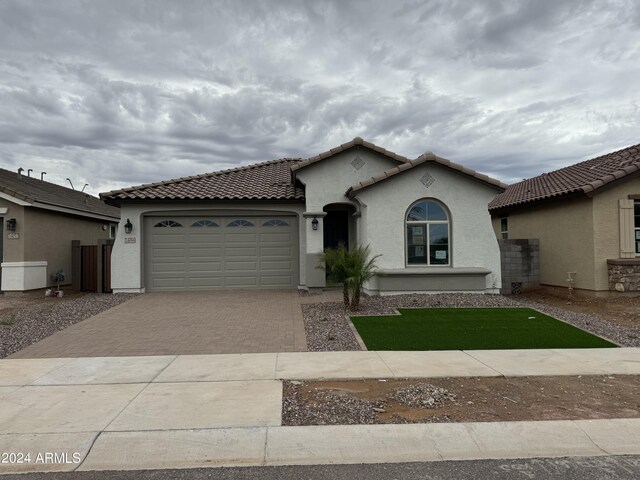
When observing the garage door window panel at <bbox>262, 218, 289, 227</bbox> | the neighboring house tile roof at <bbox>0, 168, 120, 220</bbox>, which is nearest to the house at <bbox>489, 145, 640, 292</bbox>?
the garage door window panel at <bbox>262, 218, 289, 227</bbox>

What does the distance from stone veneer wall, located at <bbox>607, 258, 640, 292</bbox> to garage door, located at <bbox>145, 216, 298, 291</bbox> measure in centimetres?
985

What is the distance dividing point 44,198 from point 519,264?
17.1 m

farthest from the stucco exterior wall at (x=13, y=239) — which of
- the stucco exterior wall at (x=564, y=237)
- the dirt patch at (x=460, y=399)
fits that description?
the stucco exterior wall at (x=564, y=237)

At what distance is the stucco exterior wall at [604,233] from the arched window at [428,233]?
4397 millimetres

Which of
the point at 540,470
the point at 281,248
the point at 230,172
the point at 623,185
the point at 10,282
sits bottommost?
the point at 540,470

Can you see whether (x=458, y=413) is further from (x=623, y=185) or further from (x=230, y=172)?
(x=230, y=172)

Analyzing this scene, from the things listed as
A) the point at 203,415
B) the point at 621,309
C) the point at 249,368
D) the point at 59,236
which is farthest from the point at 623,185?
the point at 59,236

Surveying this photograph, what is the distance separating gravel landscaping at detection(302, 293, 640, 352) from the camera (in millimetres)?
8344

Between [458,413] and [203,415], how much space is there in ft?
9.23

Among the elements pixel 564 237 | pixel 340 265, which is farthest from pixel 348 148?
pixel 564 237

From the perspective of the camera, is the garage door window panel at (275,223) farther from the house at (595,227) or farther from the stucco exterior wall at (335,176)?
the house at (595,227)

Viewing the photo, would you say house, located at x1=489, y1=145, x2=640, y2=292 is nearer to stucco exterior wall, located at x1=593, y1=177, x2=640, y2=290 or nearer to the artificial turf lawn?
stucco exterior wall, located at x1=593, y1=177, x2=640, y2=290

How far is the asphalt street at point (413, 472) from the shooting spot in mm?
3818

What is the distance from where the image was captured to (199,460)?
13.4 feet
